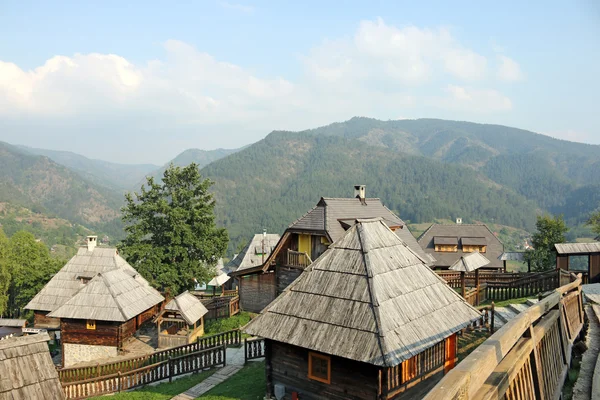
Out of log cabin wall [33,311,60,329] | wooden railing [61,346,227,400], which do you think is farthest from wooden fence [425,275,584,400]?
log cabin wall [33,311,60,329]

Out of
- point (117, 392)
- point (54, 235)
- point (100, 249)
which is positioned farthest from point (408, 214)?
point (117, 392)

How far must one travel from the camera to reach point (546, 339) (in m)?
5.69

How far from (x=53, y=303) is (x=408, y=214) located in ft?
585

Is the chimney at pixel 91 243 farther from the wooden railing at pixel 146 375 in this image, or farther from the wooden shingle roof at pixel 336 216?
the wooden shingle roof at pixel 336 216

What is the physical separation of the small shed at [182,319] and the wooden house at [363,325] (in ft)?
35.5

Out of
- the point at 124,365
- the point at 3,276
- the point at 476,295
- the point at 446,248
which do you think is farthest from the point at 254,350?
the point at 3,276

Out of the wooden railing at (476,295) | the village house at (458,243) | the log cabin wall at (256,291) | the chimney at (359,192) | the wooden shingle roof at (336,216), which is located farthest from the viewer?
the village house at (458,243)

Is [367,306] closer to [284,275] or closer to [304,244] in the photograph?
[304,244]

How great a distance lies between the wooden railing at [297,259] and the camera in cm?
2164

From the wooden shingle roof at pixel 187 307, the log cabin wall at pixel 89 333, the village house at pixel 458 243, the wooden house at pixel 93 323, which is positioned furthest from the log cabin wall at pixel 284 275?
the village house at pixel 458 243

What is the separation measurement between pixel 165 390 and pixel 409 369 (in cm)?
936

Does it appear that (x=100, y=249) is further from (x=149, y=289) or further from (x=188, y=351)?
(x=188, y=351)

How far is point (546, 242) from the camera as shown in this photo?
3506 cm

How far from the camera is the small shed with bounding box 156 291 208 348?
2228 cm
